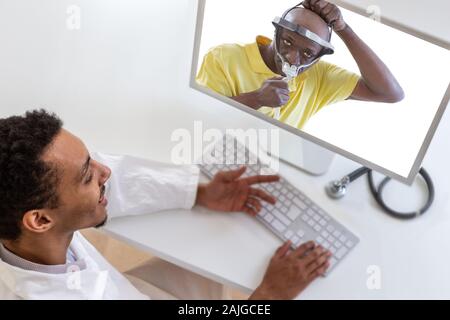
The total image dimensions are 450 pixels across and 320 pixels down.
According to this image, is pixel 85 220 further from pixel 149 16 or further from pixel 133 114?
pixel 149 16

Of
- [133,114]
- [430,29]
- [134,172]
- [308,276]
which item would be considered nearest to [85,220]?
[134,172]

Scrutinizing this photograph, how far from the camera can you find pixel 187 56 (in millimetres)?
1168

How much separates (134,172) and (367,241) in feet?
1.64

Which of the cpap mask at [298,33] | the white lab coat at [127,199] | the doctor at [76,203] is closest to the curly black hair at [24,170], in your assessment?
the doctor at [76,203]

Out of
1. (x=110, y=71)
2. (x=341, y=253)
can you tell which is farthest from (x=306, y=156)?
(x=110, y=71)

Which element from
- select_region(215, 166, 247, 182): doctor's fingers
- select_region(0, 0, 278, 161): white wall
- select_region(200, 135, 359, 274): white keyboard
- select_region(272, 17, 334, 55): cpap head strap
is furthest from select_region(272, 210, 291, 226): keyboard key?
select_region(272, 17, 334, 55): cpap head strap

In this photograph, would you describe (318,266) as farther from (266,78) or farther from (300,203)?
(266,78)

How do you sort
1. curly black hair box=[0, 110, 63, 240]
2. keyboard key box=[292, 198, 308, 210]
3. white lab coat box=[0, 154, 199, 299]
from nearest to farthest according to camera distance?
curly black hair box=[0, 110, 63, 240] → white lab coat box=[0, 154, 199, 299] → keyboard key box=[292, 198, 308, 210]

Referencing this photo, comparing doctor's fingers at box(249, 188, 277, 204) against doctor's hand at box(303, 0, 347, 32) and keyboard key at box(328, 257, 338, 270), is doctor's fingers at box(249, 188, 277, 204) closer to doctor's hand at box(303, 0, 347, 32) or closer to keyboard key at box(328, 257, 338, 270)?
keyboard key at box(328, 257, 338, 270)

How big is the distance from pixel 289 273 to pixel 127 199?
1.17 ft

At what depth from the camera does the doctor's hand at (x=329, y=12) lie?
2.50 feet

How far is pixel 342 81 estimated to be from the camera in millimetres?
828

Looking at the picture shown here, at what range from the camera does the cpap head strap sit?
0.79 meters

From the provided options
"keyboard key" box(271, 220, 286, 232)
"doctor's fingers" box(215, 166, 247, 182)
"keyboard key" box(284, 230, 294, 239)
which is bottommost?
"keyboard key" box(284, 230, 294, 239)
